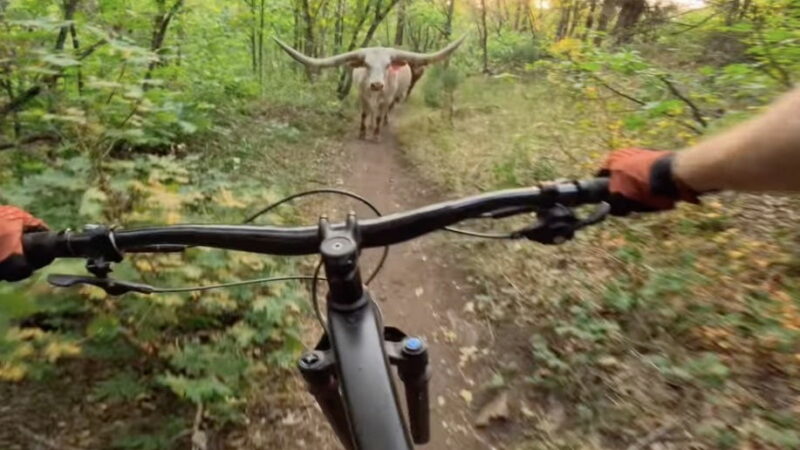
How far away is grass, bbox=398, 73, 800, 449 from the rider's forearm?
2.46m

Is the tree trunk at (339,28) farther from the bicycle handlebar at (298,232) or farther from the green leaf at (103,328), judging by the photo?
the bicycle handlebar at (298,232)

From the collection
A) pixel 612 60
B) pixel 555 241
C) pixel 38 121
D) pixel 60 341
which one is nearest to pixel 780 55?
pixel 612 60

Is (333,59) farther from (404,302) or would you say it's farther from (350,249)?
(350,249)

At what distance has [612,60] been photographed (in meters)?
5.29

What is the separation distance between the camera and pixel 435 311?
5.39 meters

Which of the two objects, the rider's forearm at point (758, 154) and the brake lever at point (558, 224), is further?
the brake lever at point (558, 224)

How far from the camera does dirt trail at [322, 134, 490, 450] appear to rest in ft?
13.0

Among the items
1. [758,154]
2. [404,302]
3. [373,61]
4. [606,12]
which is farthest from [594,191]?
[606,12]

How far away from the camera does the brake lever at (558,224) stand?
5.56 ft

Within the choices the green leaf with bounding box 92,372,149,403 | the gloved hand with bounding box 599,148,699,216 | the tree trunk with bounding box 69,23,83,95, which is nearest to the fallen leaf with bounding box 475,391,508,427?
the green leaf with bounding box 92,372,149,403

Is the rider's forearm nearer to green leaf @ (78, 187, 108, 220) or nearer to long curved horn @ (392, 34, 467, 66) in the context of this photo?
green leaf @ (78, 187, 108, 220)

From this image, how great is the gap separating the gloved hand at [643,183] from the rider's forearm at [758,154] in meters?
0.11

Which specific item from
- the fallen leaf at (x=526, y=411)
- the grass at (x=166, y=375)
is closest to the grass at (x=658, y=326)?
the fallen leaf at (x=526, y=411)

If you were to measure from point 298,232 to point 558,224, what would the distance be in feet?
2.63
